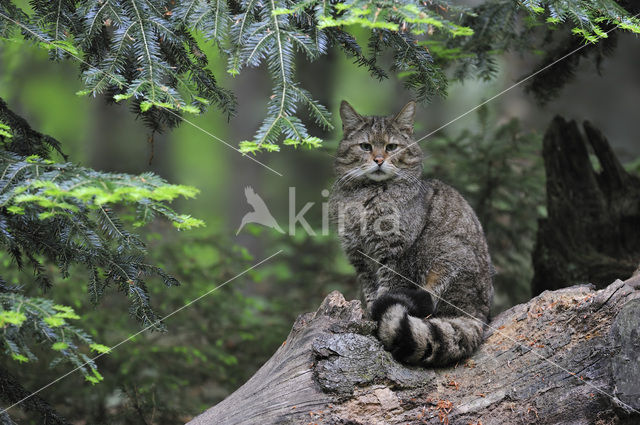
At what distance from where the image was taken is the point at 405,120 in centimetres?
462

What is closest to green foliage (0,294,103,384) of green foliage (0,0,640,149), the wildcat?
green foliage (0,0,640,149)

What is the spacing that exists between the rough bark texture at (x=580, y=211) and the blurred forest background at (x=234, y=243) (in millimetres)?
483

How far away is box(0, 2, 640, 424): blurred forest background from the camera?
5.36 meters

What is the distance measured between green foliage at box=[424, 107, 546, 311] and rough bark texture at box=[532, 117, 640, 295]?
0.43 meters

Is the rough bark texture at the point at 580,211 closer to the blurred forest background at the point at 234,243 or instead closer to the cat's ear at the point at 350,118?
the blurred forest background at the point at 234,243

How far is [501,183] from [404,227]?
2461 mm

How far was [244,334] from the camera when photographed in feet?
18.9

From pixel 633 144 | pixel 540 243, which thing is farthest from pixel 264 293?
pixel 633 144

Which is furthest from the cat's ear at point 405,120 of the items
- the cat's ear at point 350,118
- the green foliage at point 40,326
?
the green foliage at point 40,326

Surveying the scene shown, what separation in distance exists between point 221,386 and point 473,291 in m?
3.29

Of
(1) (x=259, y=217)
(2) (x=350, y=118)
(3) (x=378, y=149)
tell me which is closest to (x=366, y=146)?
(3) (x=378, y=149)

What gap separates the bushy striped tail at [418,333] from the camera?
125 inches

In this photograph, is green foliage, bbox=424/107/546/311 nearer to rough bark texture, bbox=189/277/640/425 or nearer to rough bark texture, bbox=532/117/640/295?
rough bark texture, bbox=532/117/640/295

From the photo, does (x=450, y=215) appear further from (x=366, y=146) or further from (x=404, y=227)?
(x=366, y=146)
